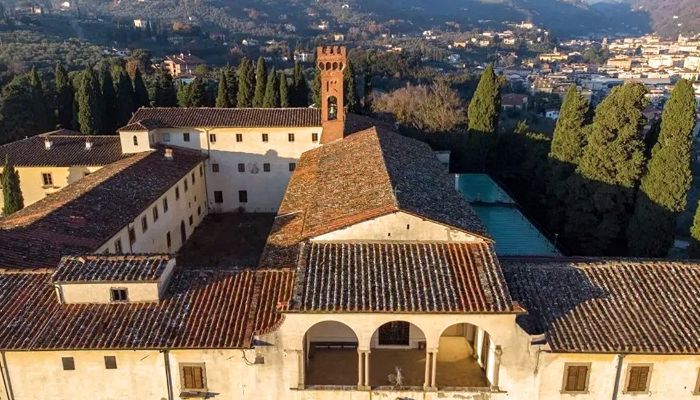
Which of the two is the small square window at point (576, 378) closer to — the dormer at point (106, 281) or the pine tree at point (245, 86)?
the dormer at point (106, 281)

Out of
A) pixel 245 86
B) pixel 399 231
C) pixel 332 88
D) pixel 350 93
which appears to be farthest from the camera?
pixel 245 86

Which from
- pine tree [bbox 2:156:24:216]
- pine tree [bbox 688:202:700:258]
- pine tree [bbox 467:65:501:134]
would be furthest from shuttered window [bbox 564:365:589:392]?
pine tree [bbox 467:65:501:134]

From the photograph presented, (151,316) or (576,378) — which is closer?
(576,378)

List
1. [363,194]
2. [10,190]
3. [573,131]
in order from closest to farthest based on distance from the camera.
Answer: [363,194] < [10,190] < [573,131]

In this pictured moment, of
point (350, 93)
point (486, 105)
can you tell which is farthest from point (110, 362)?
point (350, 93)

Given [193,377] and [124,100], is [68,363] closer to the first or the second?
[193,377]

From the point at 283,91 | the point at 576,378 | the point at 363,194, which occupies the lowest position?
the point at 576,378
